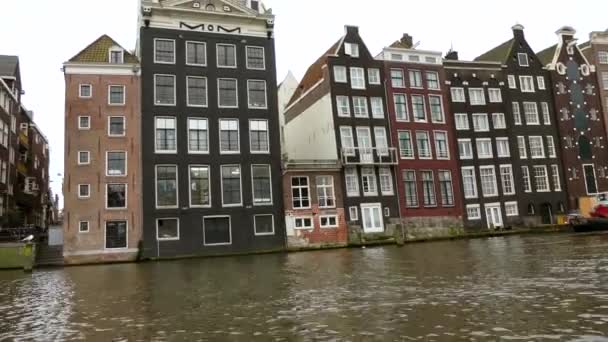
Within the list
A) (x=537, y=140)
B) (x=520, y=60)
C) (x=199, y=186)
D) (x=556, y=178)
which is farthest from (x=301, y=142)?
(x=556, y=178)

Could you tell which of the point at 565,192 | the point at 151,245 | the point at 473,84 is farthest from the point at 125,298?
the point at 565,192

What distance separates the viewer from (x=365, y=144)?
48.2 metres

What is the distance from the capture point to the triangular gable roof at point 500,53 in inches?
2256

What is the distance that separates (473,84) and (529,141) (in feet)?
30.5

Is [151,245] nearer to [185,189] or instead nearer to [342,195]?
[185,189]

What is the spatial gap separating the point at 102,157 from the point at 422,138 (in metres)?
31.1

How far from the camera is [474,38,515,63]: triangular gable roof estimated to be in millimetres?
57312

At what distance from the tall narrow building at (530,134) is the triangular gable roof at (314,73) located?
19.0 meters

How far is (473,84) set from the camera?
5462 cm

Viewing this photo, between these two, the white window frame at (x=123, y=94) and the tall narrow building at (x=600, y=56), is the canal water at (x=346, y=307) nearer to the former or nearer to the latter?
the white window frame at (x=123, y=94)

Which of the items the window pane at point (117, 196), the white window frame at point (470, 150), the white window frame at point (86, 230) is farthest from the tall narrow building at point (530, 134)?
the white window frame at point (86, 230)

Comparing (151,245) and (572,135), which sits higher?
(572,135)

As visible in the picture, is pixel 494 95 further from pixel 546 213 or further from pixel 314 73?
pixel 314 73

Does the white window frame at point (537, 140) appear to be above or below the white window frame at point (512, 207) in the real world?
above
